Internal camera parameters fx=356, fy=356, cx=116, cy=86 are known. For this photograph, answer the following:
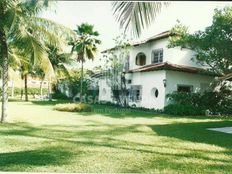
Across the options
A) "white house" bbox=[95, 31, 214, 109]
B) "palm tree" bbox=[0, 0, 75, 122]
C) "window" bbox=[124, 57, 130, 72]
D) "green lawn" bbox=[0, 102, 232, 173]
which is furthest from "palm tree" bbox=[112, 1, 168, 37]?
"window" bbox=[124, 57, 130, 72]

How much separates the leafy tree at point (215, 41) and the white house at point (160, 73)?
2082 millimetres

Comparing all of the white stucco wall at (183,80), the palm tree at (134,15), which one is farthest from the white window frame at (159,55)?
the palm tree at (134,15)

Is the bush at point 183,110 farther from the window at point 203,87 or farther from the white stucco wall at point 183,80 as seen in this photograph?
the window at point 203,87

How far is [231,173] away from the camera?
8531 millimetres

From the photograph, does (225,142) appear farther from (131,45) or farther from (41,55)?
(131,45)

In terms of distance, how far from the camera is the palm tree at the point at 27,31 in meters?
15.7

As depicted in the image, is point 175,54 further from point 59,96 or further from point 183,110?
point 59,96

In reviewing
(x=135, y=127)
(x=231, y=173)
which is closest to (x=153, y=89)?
(x=135, y=127)

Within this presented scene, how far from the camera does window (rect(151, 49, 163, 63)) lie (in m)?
32.3

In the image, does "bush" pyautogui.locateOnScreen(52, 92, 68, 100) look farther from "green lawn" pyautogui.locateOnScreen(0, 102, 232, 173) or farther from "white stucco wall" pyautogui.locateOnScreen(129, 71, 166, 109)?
"green lawn" pyautogui.locateOnScreen(0, 102, 232, 173)

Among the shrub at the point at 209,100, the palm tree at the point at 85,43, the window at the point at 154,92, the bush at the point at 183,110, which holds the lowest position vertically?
the bush at the point at 183,110

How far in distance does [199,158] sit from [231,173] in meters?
1.60

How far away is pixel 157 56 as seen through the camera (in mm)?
32969

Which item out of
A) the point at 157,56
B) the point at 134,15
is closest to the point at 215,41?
the point at 157,56
